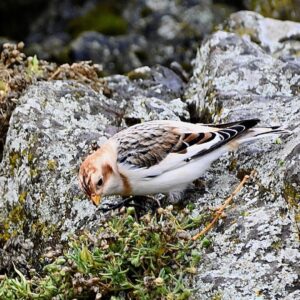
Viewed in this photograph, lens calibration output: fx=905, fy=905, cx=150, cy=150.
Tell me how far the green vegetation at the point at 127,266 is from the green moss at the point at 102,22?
32.3 ft

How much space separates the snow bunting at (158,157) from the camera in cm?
650

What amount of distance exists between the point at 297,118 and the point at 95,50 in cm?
824

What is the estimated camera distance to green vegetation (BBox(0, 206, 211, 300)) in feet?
18.7

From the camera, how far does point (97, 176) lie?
646 cm

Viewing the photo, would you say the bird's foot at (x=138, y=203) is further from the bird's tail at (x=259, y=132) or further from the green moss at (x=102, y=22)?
the green moss at (x=102, y=22)

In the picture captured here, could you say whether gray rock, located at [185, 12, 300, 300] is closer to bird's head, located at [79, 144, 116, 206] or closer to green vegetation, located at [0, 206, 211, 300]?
green vegetation, located at [0, 206, 211, 300]

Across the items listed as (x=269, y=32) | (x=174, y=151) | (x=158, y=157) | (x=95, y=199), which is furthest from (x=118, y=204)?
(x=269, y=32)

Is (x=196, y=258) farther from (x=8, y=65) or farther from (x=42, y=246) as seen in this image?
(x=8, y=65)

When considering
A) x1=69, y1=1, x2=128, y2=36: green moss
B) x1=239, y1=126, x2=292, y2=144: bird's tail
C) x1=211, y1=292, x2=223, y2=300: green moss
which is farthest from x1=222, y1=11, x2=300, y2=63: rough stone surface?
x1=69, y1=1, x2=128, y2=36: green moss

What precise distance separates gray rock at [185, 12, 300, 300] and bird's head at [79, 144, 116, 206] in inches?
27.1

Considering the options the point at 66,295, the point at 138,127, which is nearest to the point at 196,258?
the point at 66,295

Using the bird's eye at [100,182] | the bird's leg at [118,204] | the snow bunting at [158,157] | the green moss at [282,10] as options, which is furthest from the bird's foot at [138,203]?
the green moss at [282,10]

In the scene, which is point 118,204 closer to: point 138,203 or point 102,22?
point 138,203

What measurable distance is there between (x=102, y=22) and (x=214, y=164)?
30.6 ft
